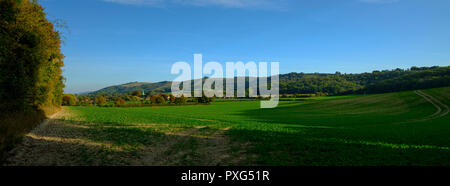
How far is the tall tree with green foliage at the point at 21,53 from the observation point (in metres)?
19.3

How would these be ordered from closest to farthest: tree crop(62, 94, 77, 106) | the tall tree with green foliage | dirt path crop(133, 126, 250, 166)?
dirt path crop(133, 126, 250, 166), the tall tree with green foliage, tree crop(62, 94, 77, 106)

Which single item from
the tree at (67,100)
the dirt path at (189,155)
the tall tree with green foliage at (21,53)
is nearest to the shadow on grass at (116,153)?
the dirt path at (189,155)

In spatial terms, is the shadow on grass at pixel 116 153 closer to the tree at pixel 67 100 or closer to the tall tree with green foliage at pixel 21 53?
the tall tree with green foliage at pixel 21 53

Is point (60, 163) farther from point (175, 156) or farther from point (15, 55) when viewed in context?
point (15, 55)

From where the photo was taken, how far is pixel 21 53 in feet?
73.7

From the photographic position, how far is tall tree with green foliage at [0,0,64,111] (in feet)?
63.3

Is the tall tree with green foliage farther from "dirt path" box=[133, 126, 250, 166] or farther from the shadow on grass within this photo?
"dirt path" box=[133, 126, 250, 166]

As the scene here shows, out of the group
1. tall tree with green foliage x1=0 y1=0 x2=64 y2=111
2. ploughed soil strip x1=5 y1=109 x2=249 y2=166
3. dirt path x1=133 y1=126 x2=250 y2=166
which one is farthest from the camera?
tall tree with green foliage x1=0 y1=0 x2=64 y2=111

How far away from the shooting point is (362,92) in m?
122

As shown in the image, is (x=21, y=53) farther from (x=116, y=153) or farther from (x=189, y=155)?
(x=189, y=155)

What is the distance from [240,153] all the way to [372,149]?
7.31m

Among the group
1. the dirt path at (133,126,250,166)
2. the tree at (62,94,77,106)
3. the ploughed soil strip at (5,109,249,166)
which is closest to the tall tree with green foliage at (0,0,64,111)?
the ploughed soil strip at (5,109,249,166)

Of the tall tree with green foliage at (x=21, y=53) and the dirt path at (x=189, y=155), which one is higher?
the tall tree with green foliage at (x=21, y=53)
